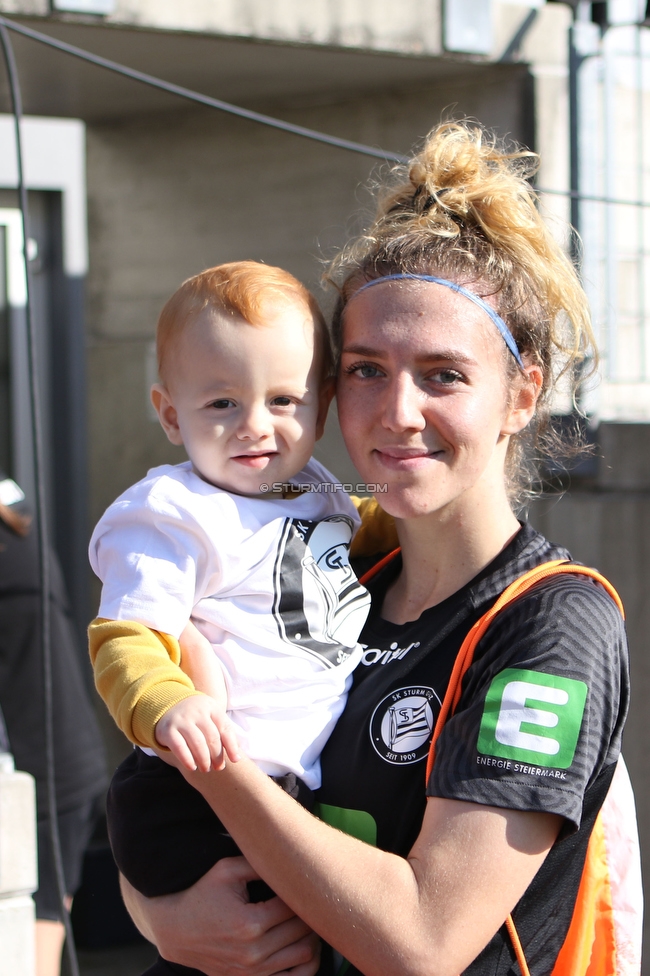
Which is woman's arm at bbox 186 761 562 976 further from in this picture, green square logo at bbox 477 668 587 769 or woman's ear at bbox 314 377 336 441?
woman's ear at bbox 314 377 336 441

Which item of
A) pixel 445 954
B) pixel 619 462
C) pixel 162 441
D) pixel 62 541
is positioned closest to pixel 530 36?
pixel 619 462

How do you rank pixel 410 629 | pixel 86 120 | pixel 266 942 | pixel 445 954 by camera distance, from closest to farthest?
pixel 445 954, pixel 266 942, pixel 410 629, pixel 86 120

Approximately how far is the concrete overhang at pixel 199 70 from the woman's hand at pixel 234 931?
302 cm

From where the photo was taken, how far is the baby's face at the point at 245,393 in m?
1.61

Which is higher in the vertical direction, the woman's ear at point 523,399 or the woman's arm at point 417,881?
the woman's ear at point 523,399

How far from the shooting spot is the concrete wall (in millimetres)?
3664

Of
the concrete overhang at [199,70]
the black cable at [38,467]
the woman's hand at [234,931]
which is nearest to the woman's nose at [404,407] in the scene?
the woman's hand at [234,931]

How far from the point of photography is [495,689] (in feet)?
4.34

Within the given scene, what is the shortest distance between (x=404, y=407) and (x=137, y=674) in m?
0.54

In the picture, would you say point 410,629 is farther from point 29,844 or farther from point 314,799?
point 29,844

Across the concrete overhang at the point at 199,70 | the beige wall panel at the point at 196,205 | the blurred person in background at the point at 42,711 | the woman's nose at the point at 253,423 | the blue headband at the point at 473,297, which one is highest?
the concrete overhang at the point at 199,70

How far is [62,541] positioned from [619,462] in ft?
7.82

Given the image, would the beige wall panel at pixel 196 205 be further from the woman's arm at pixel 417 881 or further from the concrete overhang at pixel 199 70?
the woman's arm at pixel 417 881

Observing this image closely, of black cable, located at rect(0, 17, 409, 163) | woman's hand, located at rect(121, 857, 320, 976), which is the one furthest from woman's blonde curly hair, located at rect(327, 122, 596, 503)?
woman's hand, located at rect(121, 857, 320, 976)
